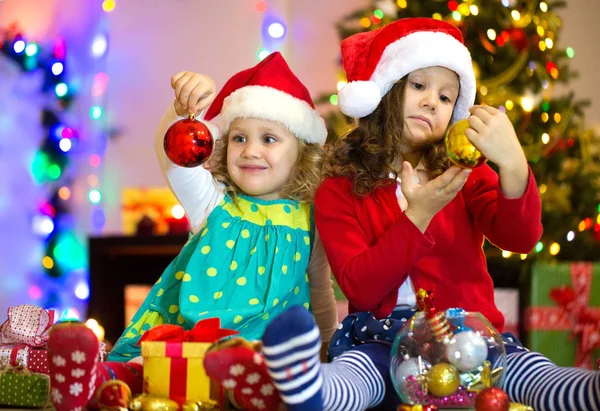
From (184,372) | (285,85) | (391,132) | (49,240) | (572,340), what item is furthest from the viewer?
(49,240)

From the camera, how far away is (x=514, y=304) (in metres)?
2.89

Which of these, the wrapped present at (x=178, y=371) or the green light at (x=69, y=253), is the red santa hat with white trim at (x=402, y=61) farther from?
the green light at (x=69, y=253)

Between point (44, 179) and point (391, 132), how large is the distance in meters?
2.23

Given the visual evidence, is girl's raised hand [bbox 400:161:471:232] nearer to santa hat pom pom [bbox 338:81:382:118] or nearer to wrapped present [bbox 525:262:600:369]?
santa hat pom pom [bbox 338:81:382:118]

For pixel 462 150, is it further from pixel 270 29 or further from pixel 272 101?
pixel 270 29

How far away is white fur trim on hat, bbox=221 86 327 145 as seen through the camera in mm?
1683

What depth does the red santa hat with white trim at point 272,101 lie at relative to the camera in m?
1.69

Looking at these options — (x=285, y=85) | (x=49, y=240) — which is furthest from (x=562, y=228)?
(x=49, y=240)

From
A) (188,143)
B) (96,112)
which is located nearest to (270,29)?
(96,112)

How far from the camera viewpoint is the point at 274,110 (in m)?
1.68

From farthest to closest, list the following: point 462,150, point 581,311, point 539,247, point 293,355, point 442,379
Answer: point 539,247
point 581,311
point 462,150
point 442,379
point 293,355

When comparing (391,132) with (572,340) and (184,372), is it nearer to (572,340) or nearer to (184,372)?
(184,372)

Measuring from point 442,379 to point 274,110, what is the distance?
29.2 inches

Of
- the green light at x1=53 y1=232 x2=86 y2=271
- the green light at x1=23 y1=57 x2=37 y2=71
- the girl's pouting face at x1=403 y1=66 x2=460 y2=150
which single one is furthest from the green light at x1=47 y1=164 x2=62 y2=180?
the girl's pouting face at x1=403 y1=66 x2=460 y2=150
